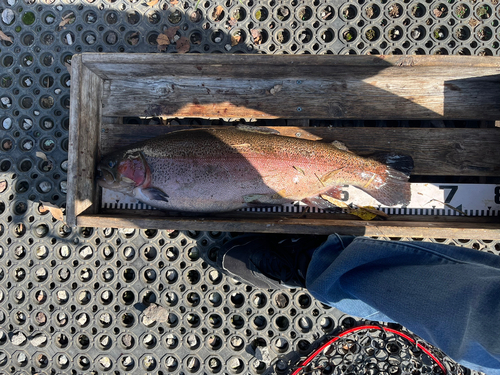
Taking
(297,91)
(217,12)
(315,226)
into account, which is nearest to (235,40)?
(217,12)

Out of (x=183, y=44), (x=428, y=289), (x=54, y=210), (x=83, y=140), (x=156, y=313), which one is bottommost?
(x=156, y=313)

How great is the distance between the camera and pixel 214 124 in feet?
9.83

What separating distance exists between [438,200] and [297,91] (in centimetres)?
171

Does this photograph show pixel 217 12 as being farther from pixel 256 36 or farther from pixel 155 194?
pixel 155 194

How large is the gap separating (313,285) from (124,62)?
7.91ft

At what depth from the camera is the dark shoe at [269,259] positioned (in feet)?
9.02

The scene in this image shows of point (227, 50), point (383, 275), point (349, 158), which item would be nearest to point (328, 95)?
point (349, 158)

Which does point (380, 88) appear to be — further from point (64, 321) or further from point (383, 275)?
point (64, 321)

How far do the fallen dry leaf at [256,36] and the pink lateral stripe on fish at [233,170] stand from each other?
1033mm

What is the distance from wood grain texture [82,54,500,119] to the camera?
2.65m

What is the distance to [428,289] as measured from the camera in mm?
1599

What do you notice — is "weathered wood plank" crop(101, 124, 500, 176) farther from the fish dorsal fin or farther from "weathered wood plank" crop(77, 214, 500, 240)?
the fish dorsal fin

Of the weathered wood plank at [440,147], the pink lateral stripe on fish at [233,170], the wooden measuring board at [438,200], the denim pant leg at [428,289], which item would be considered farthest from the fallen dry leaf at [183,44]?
the denim pant leg at [428,289]

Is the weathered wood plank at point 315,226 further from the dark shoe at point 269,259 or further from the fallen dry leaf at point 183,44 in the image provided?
the fallen dry leaf at point 183,44
